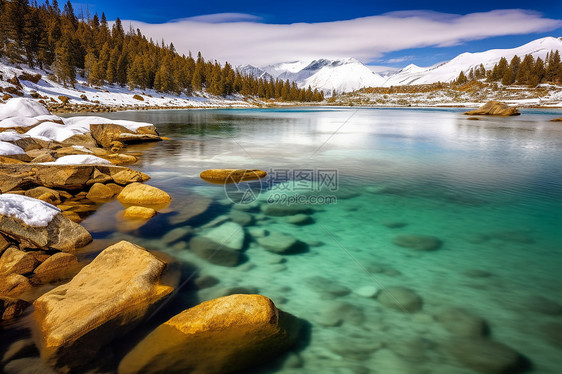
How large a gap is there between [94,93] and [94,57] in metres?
17.4

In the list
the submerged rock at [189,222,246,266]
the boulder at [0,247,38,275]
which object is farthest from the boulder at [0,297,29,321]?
the submerged rock at [189,222,246,266]

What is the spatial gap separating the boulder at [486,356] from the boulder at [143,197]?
28.6 feet

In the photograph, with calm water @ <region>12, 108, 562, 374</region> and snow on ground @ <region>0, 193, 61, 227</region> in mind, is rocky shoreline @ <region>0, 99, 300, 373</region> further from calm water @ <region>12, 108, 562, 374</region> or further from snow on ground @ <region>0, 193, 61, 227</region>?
calm water @ <region>12, 108, 562, 374</region>

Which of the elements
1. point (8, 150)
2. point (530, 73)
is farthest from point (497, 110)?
point (530, 73)

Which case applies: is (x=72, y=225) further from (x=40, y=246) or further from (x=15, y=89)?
(x=15, y=89)

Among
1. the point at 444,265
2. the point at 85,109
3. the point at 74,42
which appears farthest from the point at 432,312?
the point at 74,42

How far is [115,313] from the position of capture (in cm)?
452

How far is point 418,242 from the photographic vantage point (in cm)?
798

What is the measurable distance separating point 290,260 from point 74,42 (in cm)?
12153

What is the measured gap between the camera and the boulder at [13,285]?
5.18 metres

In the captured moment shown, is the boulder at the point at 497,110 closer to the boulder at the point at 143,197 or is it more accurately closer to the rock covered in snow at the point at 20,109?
the boulder at the point at 143,197

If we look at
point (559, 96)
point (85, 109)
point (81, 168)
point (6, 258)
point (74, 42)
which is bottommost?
point (6, 258)

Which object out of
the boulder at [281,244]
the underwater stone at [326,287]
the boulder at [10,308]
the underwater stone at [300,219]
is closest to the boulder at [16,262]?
the boulder at [10,308]

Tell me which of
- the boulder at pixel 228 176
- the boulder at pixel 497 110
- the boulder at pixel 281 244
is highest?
the boulder at pixel 497 110
